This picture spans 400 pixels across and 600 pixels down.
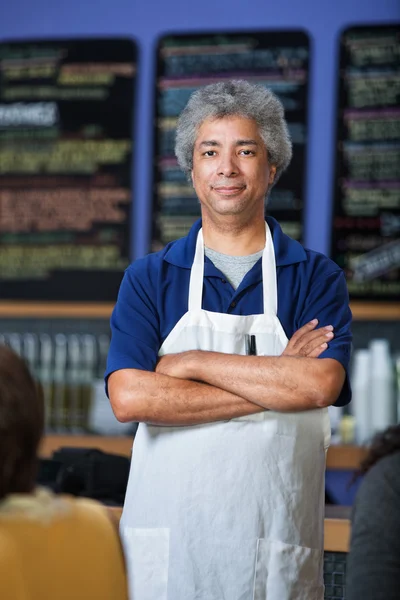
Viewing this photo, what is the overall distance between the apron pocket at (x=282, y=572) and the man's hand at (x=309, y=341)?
391 mm

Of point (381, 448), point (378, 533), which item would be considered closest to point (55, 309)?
point (381, 448)

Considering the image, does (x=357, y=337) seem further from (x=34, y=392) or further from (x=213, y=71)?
(x=34, y=392)

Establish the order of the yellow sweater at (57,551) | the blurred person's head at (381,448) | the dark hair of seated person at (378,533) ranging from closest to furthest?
the yellow sweater at (57,551) → the dark hair of seated person at (378,533) → the blurred person's head at (381,448)

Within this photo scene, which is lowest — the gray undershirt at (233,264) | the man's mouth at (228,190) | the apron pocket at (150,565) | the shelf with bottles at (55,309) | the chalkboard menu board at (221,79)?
the apron pocket at (150,565)

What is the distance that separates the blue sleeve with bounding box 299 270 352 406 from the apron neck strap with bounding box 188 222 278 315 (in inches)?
3.1

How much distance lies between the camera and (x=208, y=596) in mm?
2074

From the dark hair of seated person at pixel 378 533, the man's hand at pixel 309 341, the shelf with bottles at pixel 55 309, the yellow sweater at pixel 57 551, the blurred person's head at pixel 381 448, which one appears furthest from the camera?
the shelf with bottles at pixel 55 309

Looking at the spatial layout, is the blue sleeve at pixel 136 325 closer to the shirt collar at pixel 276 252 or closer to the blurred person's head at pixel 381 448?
the shirt collar at pixel 276 252

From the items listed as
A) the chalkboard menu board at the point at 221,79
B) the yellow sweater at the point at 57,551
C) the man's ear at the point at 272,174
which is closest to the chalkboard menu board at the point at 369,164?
the chalkboard menu board at the point at 221,79

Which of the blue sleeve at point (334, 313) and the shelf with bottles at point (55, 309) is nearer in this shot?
the blue sleeve at point (334, 313)

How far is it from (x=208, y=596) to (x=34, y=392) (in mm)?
1021

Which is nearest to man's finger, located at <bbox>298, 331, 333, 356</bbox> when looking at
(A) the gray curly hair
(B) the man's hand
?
(B) the man's hand

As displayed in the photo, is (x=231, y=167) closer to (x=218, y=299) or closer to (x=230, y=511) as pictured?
(x=218, y=299)

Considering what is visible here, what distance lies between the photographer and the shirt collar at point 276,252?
89.1 inches
